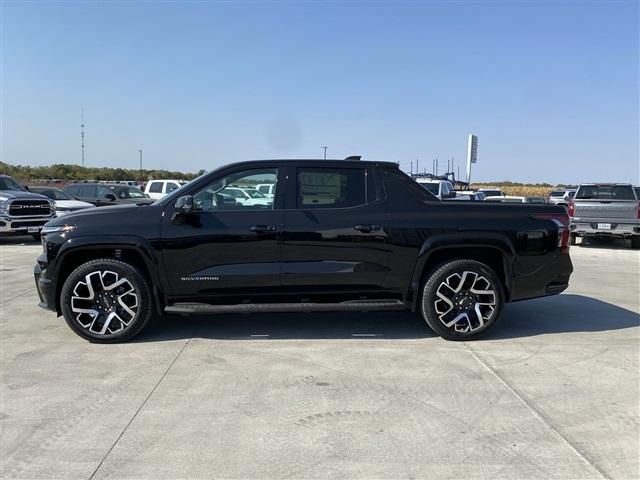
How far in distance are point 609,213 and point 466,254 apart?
11224 mm

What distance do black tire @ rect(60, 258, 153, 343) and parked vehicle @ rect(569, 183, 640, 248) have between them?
13367 mm

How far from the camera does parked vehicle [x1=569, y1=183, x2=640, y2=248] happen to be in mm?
14266

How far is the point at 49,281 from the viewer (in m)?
5.13

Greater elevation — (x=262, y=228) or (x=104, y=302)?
(x=262, y=228)

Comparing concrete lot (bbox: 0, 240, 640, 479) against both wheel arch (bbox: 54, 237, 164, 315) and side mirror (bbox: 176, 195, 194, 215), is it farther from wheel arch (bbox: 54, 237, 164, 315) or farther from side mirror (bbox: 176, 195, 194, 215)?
side mirror (bbox: 176, 195, 194, 215)

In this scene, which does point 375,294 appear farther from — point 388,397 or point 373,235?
point 388,397

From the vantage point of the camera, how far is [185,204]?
4.96 meters

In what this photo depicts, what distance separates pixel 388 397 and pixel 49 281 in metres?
3.56

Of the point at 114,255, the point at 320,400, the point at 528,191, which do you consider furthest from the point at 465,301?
the point at 528,191

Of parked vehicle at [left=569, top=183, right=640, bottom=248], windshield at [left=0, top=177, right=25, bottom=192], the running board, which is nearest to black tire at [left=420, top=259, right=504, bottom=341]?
the running board

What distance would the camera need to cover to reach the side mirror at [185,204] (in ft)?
16.3

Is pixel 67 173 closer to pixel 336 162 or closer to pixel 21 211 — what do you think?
pixel 21 211

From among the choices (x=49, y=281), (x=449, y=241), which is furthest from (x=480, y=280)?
(x=49, y=281)

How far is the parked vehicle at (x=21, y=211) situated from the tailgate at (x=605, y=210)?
1552cm
